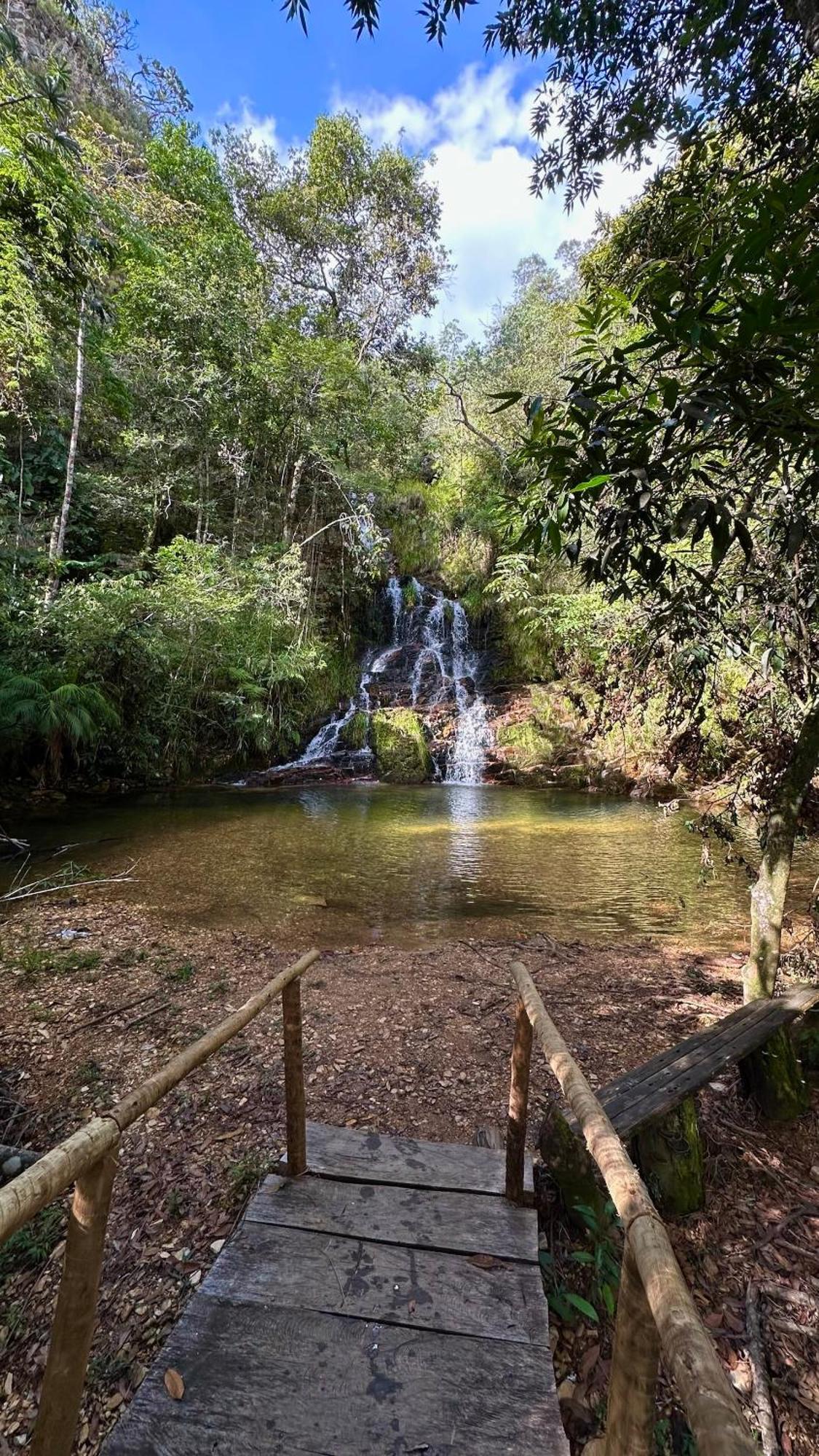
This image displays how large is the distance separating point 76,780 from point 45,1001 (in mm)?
8654

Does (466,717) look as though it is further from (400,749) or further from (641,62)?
(641,62)

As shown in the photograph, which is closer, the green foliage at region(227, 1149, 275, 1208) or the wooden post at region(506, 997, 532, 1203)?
the wooden post at region(506, 997, 532, 1203)

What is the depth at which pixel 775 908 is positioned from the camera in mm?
3564

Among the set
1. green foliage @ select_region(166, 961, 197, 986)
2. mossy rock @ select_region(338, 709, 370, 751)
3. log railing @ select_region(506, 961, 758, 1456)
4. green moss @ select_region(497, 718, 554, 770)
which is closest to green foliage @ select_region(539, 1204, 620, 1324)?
log railing @ select_region(506, 961, 758, 1456)

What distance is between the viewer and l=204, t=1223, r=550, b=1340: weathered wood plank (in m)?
1.80

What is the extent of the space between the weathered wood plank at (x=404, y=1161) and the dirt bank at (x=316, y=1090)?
1.04 feet

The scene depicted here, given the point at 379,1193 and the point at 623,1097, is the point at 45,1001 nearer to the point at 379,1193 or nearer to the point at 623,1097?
the point at 379,1193

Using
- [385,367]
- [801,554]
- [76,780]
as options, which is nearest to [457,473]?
[385,367]

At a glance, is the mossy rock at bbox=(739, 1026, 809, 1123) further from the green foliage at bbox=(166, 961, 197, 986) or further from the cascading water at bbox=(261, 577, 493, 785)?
the cascading water at bbox=(261, 577, 493, 785)

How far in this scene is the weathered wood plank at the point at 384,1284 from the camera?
1800mm

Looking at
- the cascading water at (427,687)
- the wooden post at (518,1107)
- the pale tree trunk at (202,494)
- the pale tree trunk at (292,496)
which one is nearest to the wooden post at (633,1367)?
the wooden post at (518,1107)

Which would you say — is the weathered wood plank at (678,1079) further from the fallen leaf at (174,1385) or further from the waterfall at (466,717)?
the waterfall at (466,717)

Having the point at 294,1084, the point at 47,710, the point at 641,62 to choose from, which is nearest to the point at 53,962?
the point at 294,1084

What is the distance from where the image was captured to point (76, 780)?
12.0m
